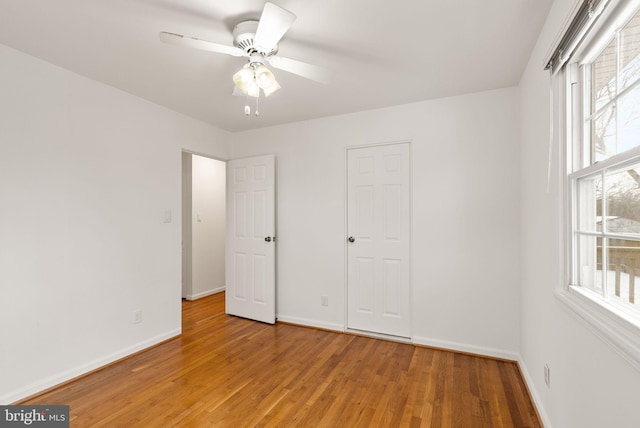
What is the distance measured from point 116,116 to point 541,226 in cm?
350

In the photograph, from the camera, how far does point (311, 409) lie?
1985mm

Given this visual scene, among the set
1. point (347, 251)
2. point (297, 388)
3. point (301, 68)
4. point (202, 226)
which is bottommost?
point (297, 388)

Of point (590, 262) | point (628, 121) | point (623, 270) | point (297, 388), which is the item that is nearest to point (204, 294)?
point (297, 388)

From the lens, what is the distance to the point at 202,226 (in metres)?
4.84

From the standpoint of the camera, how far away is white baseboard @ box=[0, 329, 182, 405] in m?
2.04

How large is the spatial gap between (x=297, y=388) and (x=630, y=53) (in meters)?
2.53

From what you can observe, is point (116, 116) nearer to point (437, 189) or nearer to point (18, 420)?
point (18, 420)

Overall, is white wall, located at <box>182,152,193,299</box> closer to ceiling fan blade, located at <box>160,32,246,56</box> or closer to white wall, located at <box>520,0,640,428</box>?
ceiling fan blade, located at <box>160,32,246,56</box>

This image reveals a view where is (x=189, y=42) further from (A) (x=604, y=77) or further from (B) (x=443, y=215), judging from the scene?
(B) (x=443, y=215)

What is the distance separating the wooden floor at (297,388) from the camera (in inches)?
74.5

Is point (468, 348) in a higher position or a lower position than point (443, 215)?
lower

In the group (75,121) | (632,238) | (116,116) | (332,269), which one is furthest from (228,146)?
(632,238)

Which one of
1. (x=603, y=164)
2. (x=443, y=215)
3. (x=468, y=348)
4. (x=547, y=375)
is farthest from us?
(x=443, y=215)

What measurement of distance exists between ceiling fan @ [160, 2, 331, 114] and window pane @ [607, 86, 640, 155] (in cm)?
139
